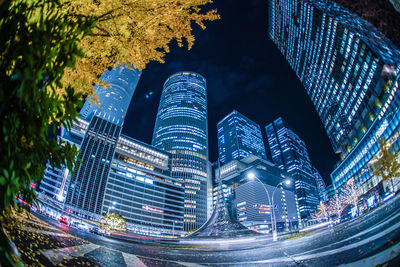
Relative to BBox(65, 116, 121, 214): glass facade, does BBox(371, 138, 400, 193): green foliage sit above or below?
below

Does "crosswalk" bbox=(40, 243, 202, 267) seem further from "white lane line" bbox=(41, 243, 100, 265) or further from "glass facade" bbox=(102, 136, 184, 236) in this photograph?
A: "glass facade" bbox=(102, 136, 184, 236)

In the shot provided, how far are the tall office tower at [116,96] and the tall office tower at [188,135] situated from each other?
31059 millimetres

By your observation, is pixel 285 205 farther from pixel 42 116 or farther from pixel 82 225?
pixel 42 116

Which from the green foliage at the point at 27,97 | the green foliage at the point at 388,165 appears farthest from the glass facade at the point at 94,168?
the green foliage at the point at 388,165

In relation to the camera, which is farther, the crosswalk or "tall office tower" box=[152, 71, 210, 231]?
"tall office tower" box=[152, 71, 210, 231]

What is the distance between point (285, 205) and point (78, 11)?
172m

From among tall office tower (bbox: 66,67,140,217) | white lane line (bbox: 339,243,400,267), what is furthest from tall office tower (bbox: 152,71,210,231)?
white lane line (bbox: 339,243,400,267)

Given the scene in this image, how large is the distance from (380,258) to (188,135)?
14562cm

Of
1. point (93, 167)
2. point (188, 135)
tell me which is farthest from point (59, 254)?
point (188, 135)

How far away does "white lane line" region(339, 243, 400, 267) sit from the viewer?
9.72ft

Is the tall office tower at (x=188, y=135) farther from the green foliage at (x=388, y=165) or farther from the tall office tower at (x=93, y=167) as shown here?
the green foliage at (x=388, y=165)

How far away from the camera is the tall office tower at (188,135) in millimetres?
126812

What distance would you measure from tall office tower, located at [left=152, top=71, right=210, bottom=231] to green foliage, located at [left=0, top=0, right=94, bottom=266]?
125860mm

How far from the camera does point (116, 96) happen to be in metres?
154
